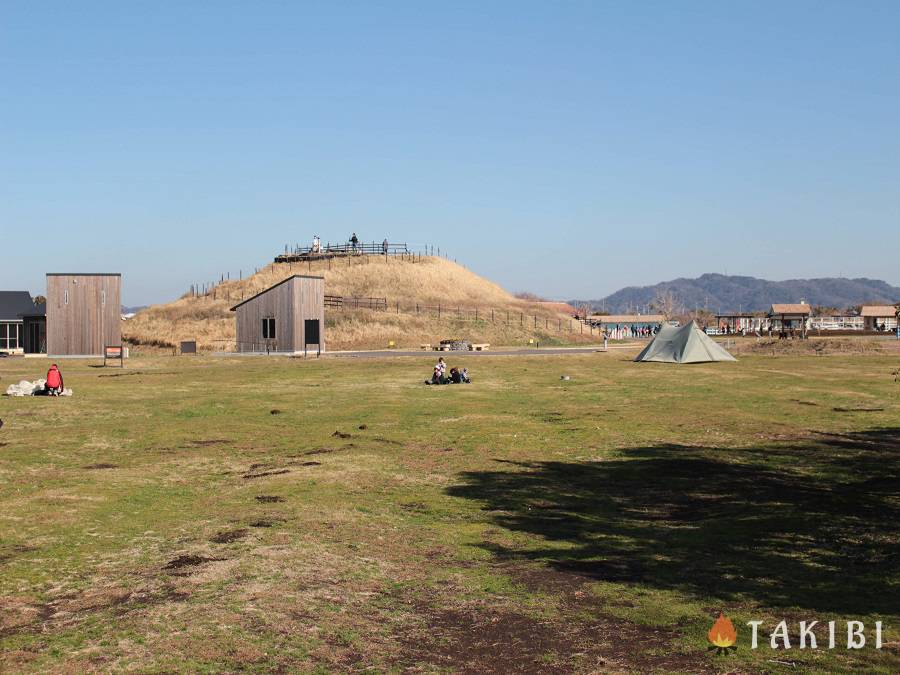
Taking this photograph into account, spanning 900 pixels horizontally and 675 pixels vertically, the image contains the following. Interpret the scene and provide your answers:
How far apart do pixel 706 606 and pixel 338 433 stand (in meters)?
15.1

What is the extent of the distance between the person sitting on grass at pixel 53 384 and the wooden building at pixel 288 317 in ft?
129

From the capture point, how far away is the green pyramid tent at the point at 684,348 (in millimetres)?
54375

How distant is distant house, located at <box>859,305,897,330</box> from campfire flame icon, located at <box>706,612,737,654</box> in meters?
151

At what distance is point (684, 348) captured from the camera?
179 ft

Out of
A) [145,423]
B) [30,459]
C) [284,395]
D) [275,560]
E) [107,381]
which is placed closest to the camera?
[275,560]

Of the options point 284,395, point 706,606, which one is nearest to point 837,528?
point 706,606

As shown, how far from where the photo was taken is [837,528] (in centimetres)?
1362

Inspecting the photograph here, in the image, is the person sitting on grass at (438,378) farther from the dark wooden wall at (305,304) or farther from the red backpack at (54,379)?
the dark wooden wall at (305,304)

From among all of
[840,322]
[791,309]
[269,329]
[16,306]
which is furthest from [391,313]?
[840,322]

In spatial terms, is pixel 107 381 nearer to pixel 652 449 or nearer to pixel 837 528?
pixel 652 449

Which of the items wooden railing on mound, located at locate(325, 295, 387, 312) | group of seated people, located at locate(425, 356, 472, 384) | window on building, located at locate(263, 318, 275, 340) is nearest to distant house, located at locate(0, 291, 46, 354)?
window on building, located at locate(263, 318, 275, 340)

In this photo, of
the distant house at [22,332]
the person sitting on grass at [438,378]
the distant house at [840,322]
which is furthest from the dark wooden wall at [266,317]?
the distant house at [840,322]

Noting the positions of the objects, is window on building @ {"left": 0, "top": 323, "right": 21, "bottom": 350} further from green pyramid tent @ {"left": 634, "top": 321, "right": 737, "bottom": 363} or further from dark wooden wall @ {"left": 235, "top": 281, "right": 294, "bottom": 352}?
green pyramid tent @ {"left": 634, "top": 321, "right": 737, "bottom": 363}

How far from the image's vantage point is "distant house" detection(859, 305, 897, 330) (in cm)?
14712
